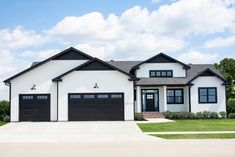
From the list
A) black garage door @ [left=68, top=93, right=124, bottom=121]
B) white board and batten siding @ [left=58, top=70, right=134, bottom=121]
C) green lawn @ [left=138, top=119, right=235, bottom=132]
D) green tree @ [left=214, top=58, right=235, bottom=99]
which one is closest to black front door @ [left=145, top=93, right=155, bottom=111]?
white board and batten siding @ [left=58, top=70, right=134, bottom=121]

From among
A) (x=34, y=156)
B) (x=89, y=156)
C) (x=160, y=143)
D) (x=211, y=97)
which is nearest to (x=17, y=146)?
(x=34, y=156)

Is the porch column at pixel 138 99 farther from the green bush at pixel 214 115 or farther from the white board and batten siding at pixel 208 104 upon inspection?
the green bush at pixel 214 115

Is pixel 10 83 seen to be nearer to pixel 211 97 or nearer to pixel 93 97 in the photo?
pixel 93 97

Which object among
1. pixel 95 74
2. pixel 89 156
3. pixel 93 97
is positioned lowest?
pixel 89 156

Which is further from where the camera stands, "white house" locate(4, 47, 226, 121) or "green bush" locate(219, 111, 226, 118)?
"green bush" locate(219, 111, 226, 118)

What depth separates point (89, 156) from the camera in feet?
38.6

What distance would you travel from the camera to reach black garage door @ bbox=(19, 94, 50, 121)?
31109mm

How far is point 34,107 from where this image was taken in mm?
31266

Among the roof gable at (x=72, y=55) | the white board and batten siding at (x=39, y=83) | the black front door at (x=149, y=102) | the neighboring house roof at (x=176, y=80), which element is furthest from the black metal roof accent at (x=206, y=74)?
the white board and batten siding at (x=39, y=83)

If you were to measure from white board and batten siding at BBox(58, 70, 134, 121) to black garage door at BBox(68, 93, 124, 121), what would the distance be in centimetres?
33

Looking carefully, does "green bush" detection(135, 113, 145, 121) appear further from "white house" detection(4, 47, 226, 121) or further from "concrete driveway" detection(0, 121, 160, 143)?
"concrete driveway" detection(0, 121, 160, 143)

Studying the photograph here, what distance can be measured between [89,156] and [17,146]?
411cm

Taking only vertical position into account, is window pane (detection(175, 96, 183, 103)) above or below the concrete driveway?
above

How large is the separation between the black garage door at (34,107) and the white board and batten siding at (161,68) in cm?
953
